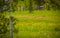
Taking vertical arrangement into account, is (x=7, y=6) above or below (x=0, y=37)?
above

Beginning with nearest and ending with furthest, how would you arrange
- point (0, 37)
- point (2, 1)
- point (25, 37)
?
point (2, 1), point (0, 37), point (25, 37)

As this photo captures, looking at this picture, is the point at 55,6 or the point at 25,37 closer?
the point at 55,6

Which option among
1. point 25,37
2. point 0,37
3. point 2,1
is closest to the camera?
point 2,1

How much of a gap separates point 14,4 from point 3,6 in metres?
0.32

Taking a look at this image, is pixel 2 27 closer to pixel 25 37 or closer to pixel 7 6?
pixel 7 6

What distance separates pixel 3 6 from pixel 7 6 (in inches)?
4.2

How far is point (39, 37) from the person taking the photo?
10805 mm

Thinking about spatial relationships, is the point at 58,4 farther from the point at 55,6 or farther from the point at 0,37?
the point at 0,37

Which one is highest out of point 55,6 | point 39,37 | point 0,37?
point 55,6

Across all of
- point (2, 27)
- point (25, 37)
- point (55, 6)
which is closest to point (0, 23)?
point (2, 27)

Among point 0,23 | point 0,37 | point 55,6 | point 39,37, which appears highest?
point 55,6

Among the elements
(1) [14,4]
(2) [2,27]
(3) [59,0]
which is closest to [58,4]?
(3) [59,0]

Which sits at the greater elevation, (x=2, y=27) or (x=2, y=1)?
(x=2, y=1)

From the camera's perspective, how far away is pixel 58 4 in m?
6.07
